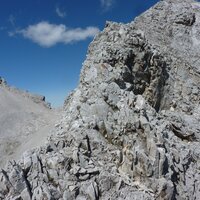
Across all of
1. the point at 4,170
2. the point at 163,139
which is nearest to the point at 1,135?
the point at 4,170

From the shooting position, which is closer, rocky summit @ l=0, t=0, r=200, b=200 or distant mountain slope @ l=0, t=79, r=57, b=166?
rocky summit @ l=0, t=0, r=200, b=200

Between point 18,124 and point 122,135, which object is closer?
point 122,135

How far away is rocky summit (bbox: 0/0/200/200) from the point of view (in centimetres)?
2103

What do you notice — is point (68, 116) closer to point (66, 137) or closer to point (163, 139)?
point (66, 137)

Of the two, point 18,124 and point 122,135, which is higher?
point 18,124

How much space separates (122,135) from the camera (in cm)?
2469

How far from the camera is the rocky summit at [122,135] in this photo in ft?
69.0

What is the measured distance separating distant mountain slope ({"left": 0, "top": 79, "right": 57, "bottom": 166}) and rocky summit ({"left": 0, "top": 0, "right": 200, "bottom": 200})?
30.3 ft

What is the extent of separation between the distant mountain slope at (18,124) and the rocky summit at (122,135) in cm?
924

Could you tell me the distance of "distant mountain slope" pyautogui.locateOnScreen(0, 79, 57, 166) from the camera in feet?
118

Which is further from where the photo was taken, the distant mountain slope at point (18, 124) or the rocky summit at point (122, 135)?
the distant mountain slope at point (18, 124)

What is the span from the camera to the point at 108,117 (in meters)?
25.7

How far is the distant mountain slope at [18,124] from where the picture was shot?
3597 centimetres

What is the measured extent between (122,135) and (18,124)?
22.7m
